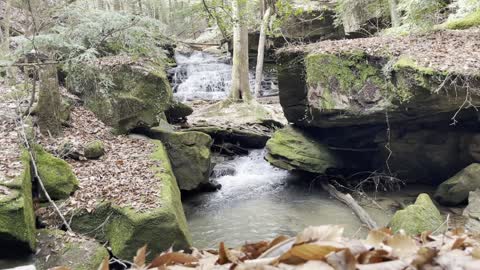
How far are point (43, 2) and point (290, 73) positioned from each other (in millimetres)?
6005

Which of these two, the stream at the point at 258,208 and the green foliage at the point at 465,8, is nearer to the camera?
the stream at the point at 258,208

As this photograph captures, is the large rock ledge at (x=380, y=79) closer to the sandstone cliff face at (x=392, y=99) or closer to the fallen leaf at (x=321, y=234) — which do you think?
the sandstone cliff face at (x=392, y=99)

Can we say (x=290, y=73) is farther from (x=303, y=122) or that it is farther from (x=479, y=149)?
(x=479, y=149)

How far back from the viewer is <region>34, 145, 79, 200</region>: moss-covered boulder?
249 inches

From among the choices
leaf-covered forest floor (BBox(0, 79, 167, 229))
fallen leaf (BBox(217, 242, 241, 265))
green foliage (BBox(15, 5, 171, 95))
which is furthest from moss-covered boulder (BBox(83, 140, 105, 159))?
fallen leaf (BBox(217, 242, 241, 265))

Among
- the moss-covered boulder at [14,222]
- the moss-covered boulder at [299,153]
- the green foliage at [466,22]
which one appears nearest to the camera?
the moss-covered boulder at [14,222]

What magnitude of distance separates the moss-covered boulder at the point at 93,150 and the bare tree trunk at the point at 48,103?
3.28ft

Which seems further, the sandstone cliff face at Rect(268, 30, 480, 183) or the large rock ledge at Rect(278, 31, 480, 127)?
the sandstone cliff face at Rect(268, 30, 480, 183)

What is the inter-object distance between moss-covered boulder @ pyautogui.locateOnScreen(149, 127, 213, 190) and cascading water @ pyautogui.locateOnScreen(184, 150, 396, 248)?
23.9 inches

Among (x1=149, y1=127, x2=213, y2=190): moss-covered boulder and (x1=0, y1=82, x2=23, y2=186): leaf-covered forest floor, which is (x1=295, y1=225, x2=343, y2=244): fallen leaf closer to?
(x1=0, y1=82, x2=23, y2=186): leaf-covered forest floor

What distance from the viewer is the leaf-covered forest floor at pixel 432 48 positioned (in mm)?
7600

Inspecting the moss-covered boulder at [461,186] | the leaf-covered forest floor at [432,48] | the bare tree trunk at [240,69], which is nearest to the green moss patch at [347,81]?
the leaf-covered forest floor at [432,48]

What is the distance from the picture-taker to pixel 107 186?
6.71 meters

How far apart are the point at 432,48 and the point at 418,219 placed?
152 inches
